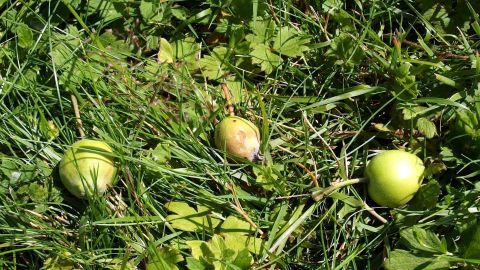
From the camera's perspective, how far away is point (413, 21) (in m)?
3.34

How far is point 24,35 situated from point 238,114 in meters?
1.11

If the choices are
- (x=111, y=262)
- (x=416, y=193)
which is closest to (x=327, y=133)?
(x=416, y=193)

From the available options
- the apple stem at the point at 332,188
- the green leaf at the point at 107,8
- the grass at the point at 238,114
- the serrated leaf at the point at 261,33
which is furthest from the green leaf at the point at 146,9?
the apple stem at the point at 332,188

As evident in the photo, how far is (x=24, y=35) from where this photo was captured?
3164 millimetres

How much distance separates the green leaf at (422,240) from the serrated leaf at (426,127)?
0.45m

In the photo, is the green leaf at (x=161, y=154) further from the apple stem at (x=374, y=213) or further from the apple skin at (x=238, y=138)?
the apple stem at (x=374, y=213)

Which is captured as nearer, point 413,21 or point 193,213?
point 193,213

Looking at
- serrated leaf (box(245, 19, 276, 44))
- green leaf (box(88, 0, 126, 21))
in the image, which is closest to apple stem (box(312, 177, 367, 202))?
serrated leaf (box(245, 19, 276, 44))

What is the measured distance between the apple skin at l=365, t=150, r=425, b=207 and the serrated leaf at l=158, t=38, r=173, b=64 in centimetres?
115

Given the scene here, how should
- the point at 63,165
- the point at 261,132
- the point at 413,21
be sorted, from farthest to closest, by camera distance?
the point at 413,21, the point at 261,132, the point at 63,165

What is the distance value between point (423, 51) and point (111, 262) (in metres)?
1.83

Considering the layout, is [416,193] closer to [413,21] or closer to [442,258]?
[442,258]

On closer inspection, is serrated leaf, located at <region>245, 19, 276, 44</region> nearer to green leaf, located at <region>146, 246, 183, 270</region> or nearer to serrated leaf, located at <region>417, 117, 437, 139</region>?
serrated leaf, located at <region>417, 117, 437, 139</region>

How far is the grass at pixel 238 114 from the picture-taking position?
2.92 metres
